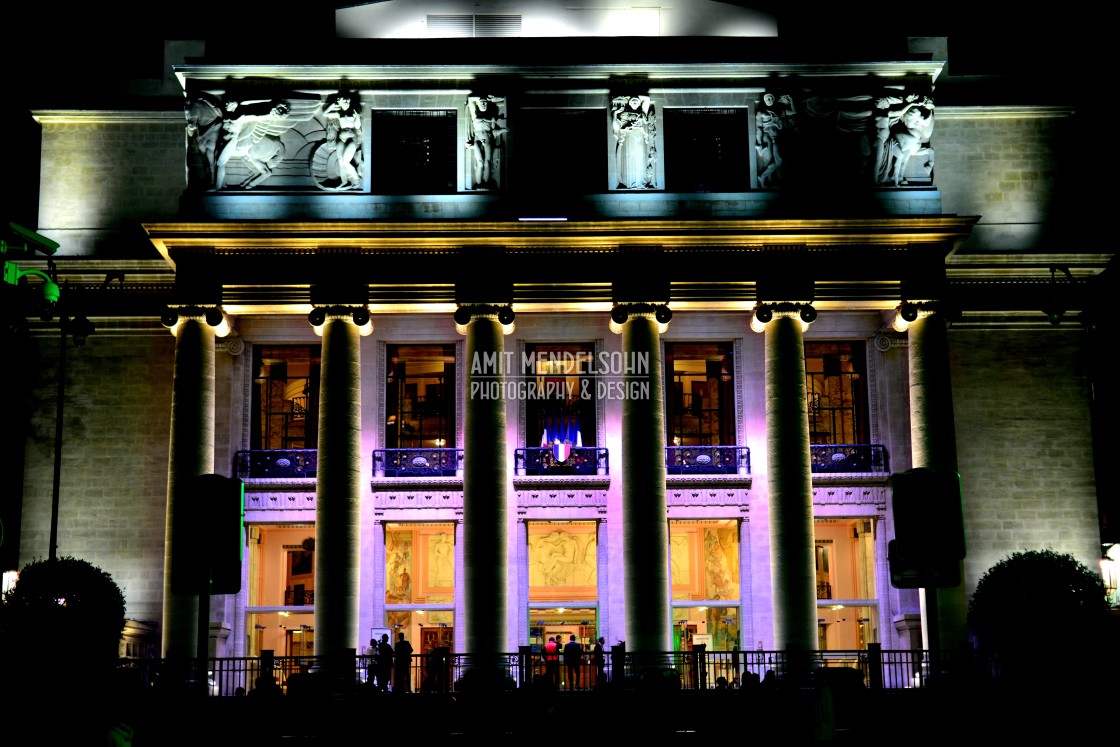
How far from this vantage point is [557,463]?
128 feet

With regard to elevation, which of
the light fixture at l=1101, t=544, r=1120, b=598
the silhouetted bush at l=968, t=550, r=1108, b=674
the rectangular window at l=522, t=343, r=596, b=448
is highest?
the rectangular window at l=522, t=343, r=596, b=448

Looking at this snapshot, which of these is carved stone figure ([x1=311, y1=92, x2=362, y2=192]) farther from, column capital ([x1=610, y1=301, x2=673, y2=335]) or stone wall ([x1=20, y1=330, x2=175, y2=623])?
column capital ([x1=610, y1=301, x2=673, y2=335])

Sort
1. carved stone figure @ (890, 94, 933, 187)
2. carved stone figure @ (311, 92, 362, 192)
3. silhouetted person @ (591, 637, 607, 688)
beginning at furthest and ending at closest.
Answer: carved stone figure @ (890, 94, 933, 187) → carved stone figure @ (311, 92, 362, 192) → silhouetted person @ (591, 637, 607, 688)

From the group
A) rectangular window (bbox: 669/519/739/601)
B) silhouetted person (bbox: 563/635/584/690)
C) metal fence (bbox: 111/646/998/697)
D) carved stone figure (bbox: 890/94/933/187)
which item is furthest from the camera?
rectangular window (bbox: 669/519/739/601)

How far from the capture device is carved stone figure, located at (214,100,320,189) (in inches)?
1411

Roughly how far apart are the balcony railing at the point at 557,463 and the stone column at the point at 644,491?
4.18 metres

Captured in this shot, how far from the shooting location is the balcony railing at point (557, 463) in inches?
1531

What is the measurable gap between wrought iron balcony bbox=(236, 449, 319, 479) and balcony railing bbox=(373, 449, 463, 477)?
1.95 metres

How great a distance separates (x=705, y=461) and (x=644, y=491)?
5481 millimetres

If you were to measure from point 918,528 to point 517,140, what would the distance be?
2515cm

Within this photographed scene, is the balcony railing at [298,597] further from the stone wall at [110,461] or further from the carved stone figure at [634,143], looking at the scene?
the carved stone figure at [634,143]

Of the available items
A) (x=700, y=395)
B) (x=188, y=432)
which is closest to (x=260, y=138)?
(x=188, y=432)

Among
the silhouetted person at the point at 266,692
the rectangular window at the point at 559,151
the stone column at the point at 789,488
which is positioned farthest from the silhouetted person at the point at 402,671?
the rectangular window at the point at 559,151

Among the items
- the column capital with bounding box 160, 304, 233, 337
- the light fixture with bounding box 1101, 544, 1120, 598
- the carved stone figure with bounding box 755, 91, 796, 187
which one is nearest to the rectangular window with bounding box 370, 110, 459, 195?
the column capital with bounding box 160, 304, 233, 337
